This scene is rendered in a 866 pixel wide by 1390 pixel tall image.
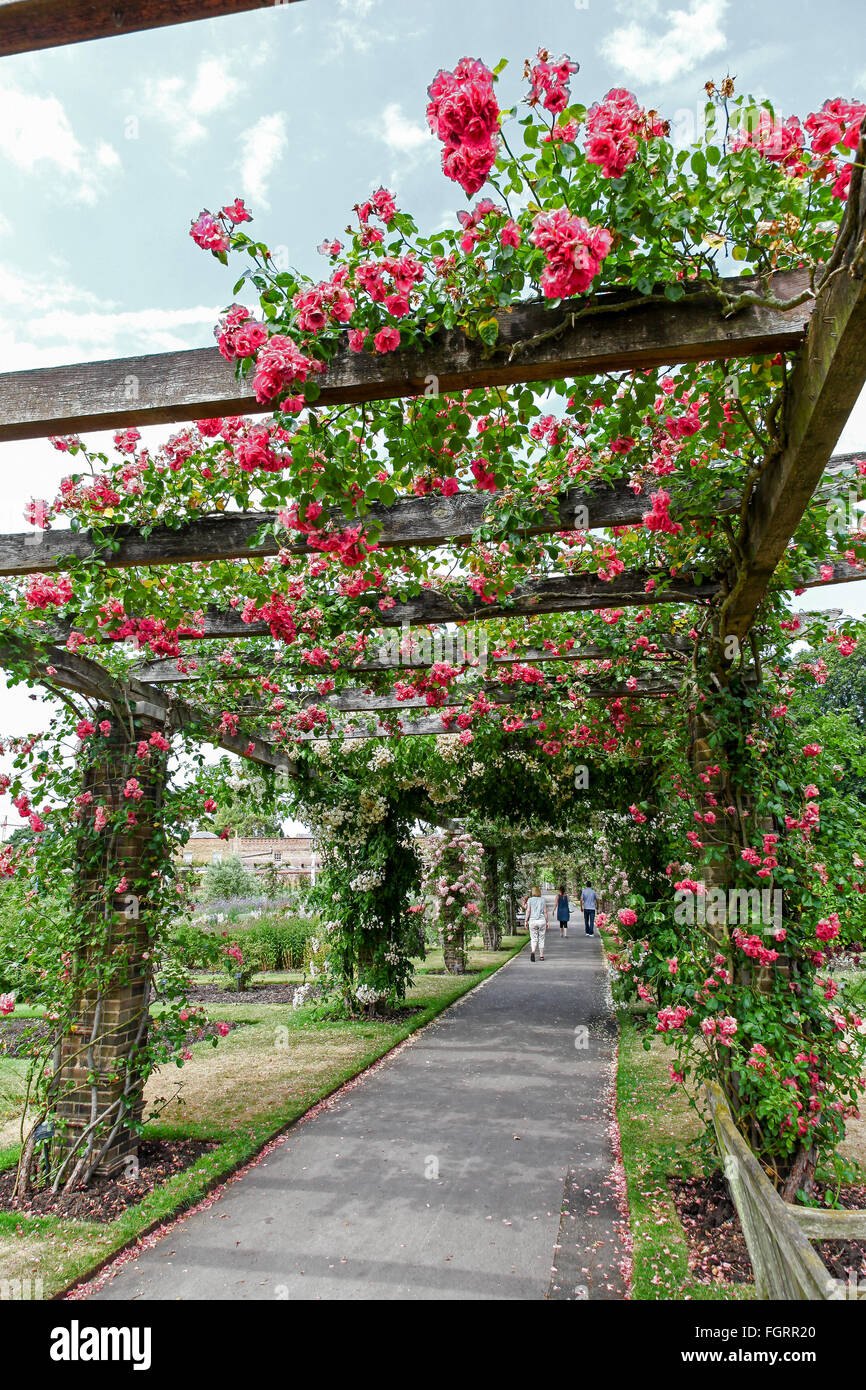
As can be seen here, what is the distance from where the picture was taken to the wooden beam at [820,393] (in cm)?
→ 165

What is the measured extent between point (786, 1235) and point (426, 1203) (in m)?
2.42

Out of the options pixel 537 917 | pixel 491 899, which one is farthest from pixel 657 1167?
pixel 491 899

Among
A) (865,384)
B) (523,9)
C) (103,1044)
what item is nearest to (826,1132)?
(865,384)

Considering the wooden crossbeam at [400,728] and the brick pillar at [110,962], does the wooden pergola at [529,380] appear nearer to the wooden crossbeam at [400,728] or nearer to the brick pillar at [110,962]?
the brick pillar at [110,962]

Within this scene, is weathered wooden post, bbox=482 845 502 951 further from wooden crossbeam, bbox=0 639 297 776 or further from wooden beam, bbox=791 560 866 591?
wooden beam, bbox=791 560 866 591

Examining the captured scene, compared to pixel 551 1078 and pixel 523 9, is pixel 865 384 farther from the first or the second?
pixel 551 1078

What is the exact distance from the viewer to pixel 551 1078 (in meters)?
6.79

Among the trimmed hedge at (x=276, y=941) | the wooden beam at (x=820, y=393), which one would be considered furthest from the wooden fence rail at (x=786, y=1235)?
the trimmed hedge at (x=276, y=941)

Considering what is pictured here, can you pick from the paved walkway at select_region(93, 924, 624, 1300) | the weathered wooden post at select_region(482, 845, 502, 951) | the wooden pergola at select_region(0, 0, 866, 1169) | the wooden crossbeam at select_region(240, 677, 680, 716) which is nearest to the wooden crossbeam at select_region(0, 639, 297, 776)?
the wooden pergola at select_region(0, 0, 866, 1169)

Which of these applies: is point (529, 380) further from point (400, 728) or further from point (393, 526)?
point (400, 728)

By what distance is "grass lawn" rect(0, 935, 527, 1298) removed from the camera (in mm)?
3676

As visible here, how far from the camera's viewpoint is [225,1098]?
6289mm

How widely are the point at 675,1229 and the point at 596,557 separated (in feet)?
11.5

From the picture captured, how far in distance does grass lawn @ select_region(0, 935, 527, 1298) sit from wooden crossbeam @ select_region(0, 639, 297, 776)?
2.50 meters
